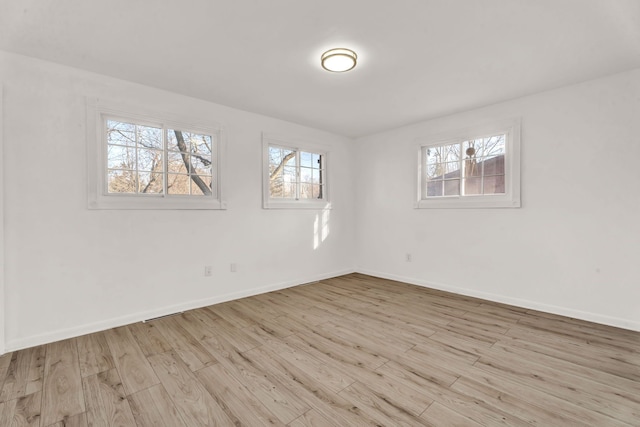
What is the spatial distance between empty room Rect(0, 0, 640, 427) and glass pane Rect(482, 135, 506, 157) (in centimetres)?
3

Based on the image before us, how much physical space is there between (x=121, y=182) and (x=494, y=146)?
14.7ft

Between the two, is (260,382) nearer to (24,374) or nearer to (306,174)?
(24,374)

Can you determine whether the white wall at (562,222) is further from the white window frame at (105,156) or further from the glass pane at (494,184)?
the white window frame at (105,156)

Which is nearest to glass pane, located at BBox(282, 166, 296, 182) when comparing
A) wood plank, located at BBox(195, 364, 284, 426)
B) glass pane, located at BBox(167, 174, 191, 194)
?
glass pane, located at BBox(167, 174, 191, 194)

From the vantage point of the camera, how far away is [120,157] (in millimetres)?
2969

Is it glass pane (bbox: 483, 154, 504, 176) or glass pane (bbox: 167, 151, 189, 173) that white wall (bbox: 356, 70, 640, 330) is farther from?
glass pane (bbox: 167, 151, 189, 173)

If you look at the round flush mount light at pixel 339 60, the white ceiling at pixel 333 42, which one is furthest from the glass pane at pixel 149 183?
the round flush mount light at pixel 339 60

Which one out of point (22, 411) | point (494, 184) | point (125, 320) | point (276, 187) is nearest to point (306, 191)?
point (276, 187)

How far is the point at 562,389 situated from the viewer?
1.82 m

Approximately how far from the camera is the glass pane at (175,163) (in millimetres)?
3305

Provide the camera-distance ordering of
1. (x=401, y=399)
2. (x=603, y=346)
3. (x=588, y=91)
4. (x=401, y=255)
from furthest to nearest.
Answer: (x=401, y=255)
(x=588, y=91)
(x=603, y=346)
(x=401, y=399)

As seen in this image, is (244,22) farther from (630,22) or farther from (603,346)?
(603,346)

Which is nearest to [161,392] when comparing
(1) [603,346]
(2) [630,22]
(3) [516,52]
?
(1) [603,346]

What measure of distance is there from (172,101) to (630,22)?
410 cm
